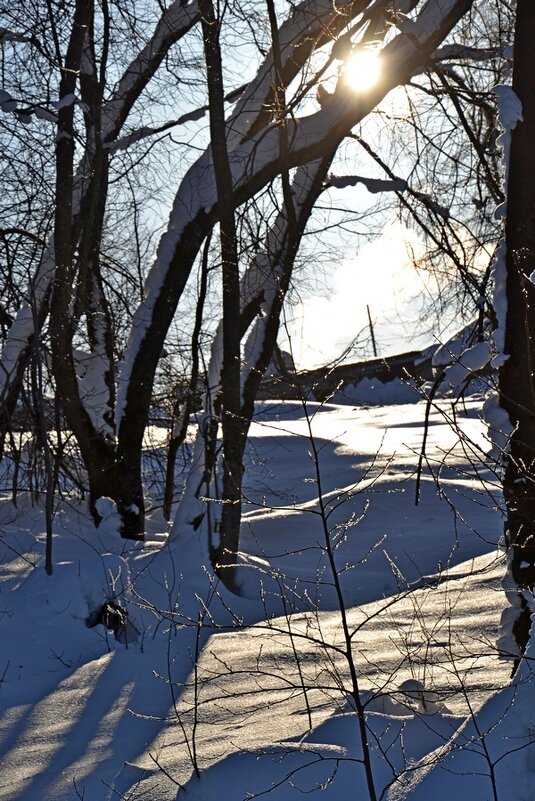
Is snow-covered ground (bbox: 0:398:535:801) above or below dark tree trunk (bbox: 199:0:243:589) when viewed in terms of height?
below

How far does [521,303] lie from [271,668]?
2234 millimetres

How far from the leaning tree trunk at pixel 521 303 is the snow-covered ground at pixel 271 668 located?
0.25 m

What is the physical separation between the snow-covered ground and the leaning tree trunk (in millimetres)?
245

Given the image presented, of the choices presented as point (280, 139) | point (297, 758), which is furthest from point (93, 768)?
point (280, 139)

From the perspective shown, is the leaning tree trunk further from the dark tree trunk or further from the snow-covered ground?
the dark tree trunk

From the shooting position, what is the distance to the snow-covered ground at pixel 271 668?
315 cm

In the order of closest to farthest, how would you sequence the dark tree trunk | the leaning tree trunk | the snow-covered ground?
1. the snow-covered ground
2. the leaning tree trunk
3. the dark tree trunk

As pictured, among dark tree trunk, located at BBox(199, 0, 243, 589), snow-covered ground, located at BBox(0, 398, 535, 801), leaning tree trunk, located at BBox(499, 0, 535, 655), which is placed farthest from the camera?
dark tree trunk, located at BBox(199, 0, 243, 589)

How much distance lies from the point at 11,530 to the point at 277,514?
2688 millimetres

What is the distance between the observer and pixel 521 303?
4.20 meters

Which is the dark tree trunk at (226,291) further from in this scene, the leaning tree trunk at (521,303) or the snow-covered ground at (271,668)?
the leaning tree trunk at (521,303)

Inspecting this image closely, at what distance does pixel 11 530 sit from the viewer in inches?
324

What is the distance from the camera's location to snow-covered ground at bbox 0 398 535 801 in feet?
10.3

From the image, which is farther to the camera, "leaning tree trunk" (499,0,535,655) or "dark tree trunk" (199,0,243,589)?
"dark tree trunk" (199,0,243,589)
